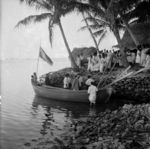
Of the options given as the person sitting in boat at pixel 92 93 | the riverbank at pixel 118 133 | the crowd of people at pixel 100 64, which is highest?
the crowd of people at pixel 100 64

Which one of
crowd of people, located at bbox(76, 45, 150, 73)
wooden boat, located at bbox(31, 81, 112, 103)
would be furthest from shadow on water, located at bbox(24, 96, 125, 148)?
crowd of people, located at bbox(76, 45, 150, 73)

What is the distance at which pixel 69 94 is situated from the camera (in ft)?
52.0

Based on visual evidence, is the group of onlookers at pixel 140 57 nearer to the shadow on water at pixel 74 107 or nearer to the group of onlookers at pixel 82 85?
the group of onlookers at pixel 82 85

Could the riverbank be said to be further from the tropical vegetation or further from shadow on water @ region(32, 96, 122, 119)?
the tropical vegetation

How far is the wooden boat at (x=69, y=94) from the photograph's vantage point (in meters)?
15.0

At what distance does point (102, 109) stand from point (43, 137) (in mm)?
5754

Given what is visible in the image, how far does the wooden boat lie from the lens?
49.1ft

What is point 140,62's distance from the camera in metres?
17.8

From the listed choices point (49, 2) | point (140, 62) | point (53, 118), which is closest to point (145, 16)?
point (140, 62)

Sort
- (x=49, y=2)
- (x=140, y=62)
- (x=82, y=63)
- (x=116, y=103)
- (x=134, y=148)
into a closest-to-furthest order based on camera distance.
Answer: (x=134, y=148) < (x=116, y=103) < (x=140, y=62) < (x=49, y=2) < (x=82, y=63)

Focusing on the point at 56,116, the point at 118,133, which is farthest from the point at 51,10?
the point at 118,133

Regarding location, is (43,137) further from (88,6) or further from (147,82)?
(88,6)

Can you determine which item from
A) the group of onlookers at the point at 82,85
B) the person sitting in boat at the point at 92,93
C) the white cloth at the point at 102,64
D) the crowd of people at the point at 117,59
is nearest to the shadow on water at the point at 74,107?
the person sitting in boat at the point at 92,93

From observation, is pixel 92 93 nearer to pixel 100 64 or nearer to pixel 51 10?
pixel 100 64
